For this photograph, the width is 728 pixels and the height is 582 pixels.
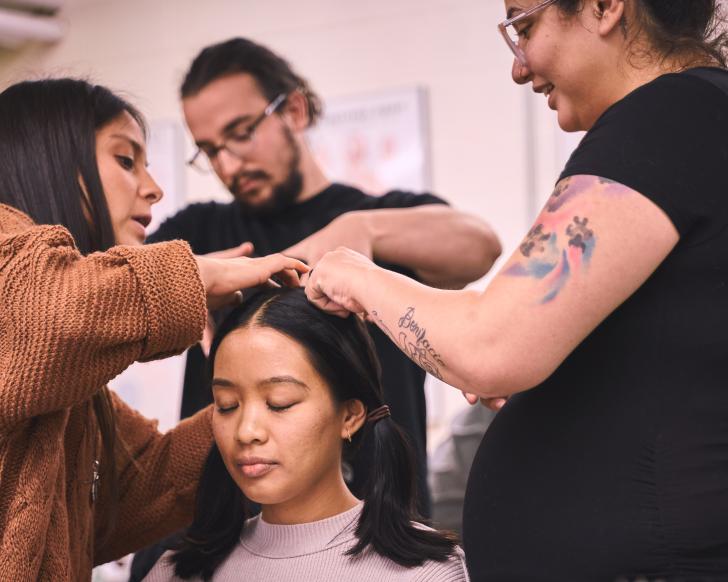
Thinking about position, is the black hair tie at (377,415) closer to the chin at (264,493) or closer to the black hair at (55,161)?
the chin at (264,493)

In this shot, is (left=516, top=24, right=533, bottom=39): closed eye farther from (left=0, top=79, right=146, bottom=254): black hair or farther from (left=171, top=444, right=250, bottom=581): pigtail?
(left=171, top=444, right=250, bottom=581): pigtail

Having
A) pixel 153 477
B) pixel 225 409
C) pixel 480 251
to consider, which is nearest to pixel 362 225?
pixel 480 251

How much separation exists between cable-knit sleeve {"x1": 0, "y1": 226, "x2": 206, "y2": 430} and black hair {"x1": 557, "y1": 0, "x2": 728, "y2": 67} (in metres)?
0.62

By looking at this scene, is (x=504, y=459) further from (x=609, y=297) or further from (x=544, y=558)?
(x=609, y=297)

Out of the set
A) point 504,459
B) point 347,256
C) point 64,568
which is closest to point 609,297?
point 504,459

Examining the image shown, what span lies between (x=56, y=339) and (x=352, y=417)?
0.61 meters

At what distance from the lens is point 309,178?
231 cm

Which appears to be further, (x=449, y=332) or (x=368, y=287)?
(x=368, y=287)

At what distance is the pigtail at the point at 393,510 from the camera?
155cm

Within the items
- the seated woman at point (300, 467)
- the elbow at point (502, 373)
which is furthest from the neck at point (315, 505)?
the elbow at point (502, 373)

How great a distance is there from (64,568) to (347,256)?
605mm

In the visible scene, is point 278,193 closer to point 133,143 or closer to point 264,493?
point 133,143

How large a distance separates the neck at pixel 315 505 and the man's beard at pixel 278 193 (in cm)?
79

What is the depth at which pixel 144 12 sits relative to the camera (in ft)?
15.3
